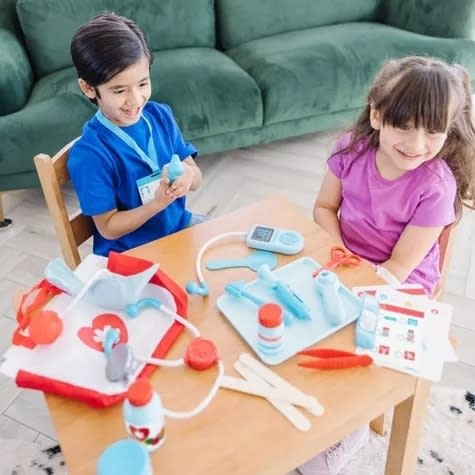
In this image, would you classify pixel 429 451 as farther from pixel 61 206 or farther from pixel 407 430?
pixel 61 206

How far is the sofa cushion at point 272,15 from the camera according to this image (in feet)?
8.19

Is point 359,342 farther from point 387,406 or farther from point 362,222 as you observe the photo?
point 362,222

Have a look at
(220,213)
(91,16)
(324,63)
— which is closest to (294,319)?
(220,213)

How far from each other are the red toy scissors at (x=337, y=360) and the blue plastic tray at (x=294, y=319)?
1.2 inches

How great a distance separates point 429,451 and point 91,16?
2.05 meters

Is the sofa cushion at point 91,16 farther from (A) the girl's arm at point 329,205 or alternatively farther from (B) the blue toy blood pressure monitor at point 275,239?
(B) the blue toy blood pressure monitor at point 275,239

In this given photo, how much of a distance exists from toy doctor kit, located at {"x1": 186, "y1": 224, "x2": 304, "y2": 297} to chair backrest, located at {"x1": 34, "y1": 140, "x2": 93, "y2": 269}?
33cm

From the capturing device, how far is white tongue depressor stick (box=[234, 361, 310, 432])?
0.78m

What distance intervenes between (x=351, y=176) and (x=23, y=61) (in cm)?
158

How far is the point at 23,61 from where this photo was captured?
7.27ft

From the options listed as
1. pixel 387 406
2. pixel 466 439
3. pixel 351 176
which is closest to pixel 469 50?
pixel 351 176

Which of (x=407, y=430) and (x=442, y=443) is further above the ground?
(x=407, y=430)

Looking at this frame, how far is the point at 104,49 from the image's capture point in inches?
43.6

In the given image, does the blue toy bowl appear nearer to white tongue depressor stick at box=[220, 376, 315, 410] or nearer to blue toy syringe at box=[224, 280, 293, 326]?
white tongue depressor stick at box=[220, 376, 315, 410]
